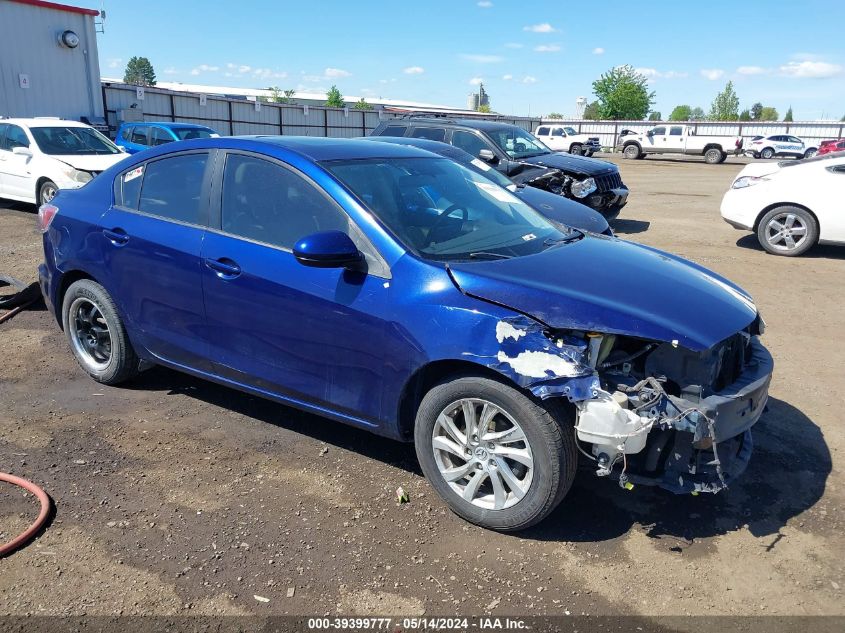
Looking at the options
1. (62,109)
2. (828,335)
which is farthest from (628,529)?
(62,109)

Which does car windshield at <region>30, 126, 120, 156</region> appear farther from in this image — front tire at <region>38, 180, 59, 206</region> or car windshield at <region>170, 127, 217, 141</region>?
car windshield at <region>170, 127, 217, 141</region>

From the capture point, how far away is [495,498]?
319cm

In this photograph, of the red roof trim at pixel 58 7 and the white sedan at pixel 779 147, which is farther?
the white sedan at pixel 779 147

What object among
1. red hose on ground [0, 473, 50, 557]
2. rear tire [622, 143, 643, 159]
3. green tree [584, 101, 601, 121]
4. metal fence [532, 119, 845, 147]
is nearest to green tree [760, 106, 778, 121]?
green tree [584, 101, 601, 121]

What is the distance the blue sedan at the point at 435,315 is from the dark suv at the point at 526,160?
651 cm

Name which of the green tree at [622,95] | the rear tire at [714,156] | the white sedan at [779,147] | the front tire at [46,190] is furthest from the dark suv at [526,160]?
the green tree at [622,95]

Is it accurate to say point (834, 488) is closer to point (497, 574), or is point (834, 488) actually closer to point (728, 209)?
point (497, 574)

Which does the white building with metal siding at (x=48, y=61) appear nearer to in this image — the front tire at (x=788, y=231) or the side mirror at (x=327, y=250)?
the front tire at (x=788, y=231)

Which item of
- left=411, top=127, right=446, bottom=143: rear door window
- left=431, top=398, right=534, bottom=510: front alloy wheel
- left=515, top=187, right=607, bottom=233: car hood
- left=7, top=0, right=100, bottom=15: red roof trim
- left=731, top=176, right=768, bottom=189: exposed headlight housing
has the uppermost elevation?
left=7, top=0, right=100, bottom=15: red roof trim

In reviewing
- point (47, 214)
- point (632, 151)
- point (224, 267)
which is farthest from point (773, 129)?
point (224, 267)

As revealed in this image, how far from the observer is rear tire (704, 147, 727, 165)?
37.1 meters

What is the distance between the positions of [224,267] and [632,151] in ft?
130

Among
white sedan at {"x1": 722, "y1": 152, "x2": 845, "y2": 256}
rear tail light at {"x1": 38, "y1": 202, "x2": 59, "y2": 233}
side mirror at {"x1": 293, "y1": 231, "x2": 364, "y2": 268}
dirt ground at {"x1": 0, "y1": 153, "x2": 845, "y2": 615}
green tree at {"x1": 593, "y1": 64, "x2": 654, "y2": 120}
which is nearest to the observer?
dirt ground at {"x1": 0, "y1": 153, "x2": 845, "y2": 615}

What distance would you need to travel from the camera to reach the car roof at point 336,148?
12.6 feet
